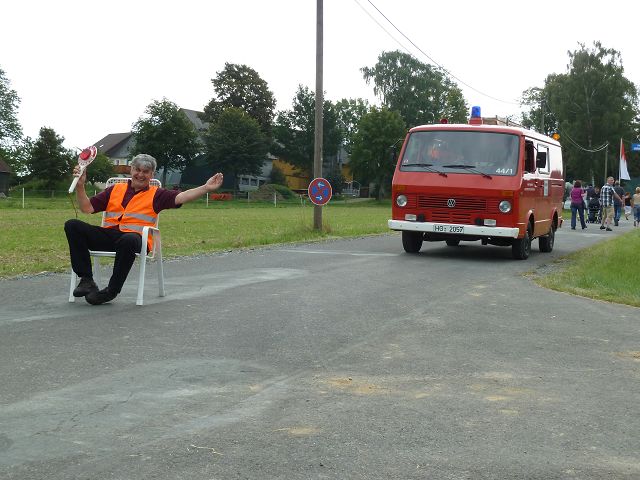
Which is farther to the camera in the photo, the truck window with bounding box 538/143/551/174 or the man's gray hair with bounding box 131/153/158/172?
the truck window with bounding box 538/143/551/174

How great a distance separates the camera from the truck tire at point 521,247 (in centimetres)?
1583

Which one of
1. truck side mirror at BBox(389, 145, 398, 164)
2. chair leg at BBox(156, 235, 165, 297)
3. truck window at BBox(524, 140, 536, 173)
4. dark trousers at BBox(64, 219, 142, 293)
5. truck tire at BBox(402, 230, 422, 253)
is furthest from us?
truck side mirror at BBox(389, 145, 398, 164)

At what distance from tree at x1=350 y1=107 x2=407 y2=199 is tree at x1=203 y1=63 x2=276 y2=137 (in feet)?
40.6

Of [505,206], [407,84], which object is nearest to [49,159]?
[407,84]

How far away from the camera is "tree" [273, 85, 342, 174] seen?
334ft

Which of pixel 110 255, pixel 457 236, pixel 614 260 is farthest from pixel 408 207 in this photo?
pixel 110 255

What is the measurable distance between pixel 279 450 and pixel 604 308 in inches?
247

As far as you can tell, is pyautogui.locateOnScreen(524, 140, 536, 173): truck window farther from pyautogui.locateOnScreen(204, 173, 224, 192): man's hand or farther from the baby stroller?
the baby stroller

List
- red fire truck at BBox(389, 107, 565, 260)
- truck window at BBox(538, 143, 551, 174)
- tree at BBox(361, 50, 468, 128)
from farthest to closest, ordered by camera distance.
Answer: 1. tree at BBox(361, 50, 468, 128)
2. truck window at BBox(538, 143, 551, 174)
3. red fire truck at BBox(389, 107, 565, 260)

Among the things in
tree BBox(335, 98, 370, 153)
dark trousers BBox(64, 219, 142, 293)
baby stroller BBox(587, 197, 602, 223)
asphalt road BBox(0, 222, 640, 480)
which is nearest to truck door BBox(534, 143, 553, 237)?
asphalt road BBox(0, 222, 640, 480)

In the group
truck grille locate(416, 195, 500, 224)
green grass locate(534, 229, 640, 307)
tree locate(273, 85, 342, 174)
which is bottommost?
green grass locate(534, 229, 640, 307)

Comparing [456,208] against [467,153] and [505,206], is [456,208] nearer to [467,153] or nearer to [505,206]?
[505,206]

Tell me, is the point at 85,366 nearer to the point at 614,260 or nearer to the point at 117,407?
the point at 117,407

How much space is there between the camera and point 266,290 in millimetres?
9906
